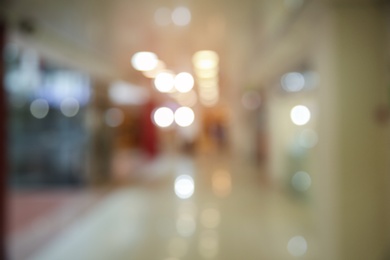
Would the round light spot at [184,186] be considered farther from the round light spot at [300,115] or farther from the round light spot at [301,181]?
the round light spot at [300,115]

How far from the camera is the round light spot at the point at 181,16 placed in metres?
4.61

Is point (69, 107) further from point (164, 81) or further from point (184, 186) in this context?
point (164, 81)

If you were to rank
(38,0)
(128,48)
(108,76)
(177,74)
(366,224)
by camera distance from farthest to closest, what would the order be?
(177,74)
(108,76)
(128,48)
(38,0)
(366,224)

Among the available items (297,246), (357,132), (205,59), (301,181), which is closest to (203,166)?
(205,59)

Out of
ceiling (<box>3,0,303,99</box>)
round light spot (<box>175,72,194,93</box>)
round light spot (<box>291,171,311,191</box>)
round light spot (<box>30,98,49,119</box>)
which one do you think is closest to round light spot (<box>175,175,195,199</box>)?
round light spot (<box>291,171,311,191</box>)

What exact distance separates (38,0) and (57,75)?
4.50 metres

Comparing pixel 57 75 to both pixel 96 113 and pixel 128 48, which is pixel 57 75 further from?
pixel 128 48

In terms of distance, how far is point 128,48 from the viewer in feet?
24.1

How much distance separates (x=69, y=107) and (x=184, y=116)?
430 inches

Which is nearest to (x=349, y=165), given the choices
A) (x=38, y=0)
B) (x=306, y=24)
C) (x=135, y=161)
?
(x=306, y=24)

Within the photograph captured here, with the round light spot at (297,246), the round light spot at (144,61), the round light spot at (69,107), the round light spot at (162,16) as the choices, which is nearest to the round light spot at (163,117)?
the round light spot at (144,61)

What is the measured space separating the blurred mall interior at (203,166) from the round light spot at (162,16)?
0.9 inches

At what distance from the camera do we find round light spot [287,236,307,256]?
3.67m

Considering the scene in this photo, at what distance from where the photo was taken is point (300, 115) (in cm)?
605
